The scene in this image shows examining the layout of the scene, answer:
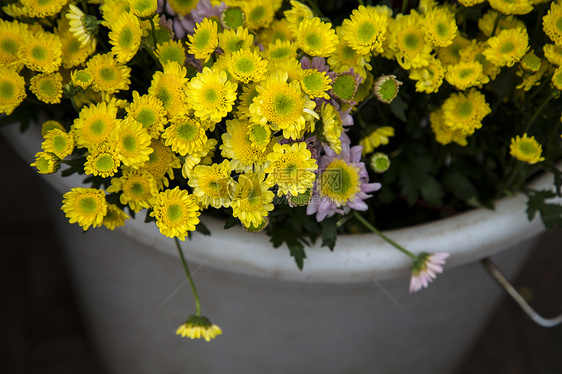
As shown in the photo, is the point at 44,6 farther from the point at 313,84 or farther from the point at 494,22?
the point at 494,22

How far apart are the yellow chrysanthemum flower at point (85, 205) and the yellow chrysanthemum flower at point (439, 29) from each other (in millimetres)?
356

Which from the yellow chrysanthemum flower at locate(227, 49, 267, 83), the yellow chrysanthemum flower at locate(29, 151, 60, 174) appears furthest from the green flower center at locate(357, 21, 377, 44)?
the yellow chrysanthemum flower at locate(29, 151, 60, 174)

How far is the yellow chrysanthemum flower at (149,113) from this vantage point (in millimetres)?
510

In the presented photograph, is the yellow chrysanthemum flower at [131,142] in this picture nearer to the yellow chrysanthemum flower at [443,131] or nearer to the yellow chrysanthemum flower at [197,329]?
the yellow chrysanthemum flower at [197,329]

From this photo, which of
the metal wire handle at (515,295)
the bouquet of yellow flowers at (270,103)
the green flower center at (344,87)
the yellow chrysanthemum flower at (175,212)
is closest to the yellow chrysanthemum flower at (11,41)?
the bouquet of yellow flowers at (270,103)

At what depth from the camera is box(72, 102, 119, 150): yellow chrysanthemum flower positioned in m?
0.52

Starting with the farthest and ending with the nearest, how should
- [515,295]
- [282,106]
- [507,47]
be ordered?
[515,295] < [507,47] < [282,106]

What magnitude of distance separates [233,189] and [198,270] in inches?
7.8

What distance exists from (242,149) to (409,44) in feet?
0.69

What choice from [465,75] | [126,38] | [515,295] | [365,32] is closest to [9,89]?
[126,38]

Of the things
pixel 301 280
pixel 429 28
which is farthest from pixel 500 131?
pixel 301 280

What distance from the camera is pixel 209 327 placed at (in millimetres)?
614

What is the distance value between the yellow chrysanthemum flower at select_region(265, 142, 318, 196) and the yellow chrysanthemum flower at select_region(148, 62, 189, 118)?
0.32 feet

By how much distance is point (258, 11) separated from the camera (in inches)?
24.1
